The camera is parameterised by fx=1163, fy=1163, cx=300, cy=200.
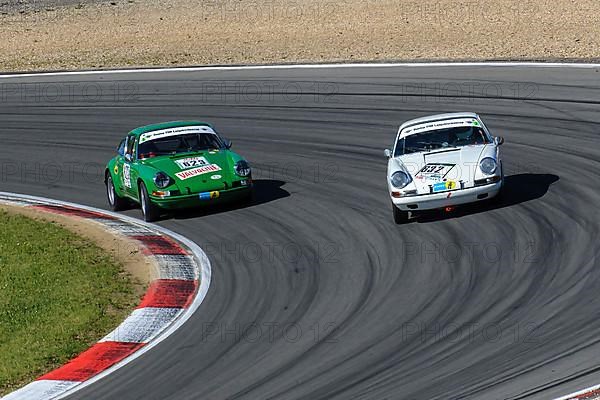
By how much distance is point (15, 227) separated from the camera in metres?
17.2

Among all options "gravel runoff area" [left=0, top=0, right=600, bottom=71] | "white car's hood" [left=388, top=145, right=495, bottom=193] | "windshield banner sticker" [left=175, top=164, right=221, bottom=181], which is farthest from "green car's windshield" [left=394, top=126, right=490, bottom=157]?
"gravel runoff area" [left=0, top=0, right=600, bottom=71]

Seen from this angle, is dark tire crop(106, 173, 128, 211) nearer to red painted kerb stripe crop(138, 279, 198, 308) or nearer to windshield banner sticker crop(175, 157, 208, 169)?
windshield banner sticker crop(175, 157, 208, 169)

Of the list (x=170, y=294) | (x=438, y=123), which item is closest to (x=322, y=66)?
(x=438, y=123)

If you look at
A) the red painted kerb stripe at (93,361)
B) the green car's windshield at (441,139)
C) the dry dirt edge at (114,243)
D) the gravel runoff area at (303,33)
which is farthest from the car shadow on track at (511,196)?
the gravel runoff area at (303,33)

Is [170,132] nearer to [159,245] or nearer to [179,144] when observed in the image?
[179,144]

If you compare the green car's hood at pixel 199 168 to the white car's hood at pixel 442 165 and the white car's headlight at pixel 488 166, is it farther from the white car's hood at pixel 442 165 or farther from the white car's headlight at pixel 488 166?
the white car's headlight at pixel 488 166

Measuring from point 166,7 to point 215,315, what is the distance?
29.8 meters

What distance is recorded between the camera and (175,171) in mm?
17078

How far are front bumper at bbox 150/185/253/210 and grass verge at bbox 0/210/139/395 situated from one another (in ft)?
4.36

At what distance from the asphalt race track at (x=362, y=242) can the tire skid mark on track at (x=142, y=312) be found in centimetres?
29

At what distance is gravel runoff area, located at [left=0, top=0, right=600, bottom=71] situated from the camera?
28250 millimetres

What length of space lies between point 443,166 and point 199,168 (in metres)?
3.86

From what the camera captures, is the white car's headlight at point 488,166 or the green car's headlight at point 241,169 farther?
the green car's headlight at point 241,169

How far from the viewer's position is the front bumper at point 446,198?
1480 cm
